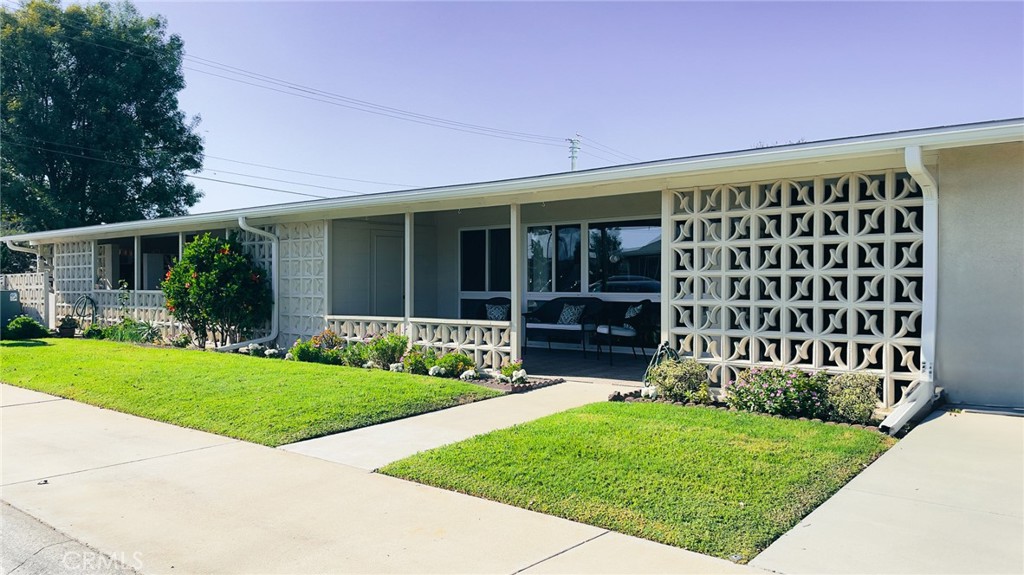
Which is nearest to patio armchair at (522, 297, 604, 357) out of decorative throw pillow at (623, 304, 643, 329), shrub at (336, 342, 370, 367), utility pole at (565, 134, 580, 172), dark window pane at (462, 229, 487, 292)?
decorative throw pillow at (623, 304, 643, 329)

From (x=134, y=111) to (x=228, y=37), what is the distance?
11.5 m

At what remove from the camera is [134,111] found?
91.0ft

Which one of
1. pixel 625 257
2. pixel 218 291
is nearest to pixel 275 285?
pixel 218 291

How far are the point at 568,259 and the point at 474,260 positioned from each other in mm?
2186

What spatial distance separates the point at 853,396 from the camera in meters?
6.45

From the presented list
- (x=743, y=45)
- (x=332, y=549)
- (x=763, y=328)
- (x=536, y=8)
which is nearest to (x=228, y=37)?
(x=536, y=8)

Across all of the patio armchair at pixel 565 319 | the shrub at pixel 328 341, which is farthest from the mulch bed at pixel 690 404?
the shrub at pixel 328 341

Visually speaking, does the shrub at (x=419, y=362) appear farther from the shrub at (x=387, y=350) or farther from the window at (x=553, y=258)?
the window at (x=553, y=258)

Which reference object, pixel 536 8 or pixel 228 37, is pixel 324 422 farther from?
pixel 228 37

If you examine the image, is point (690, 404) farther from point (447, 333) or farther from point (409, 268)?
point (409, 268)

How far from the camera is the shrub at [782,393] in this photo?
21.9 feet

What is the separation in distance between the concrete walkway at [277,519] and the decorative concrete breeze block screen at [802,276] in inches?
165

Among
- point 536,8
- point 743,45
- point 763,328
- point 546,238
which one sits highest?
point 536,8

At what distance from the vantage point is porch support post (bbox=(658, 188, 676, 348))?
814 cm
